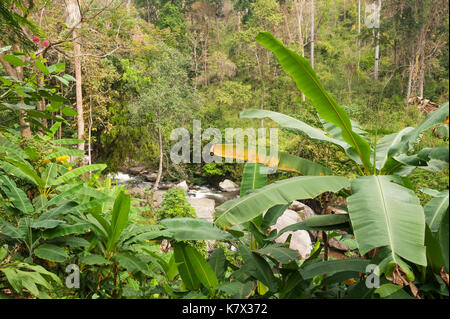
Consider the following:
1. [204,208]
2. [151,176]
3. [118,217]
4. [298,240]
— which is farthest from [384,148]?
[151,176]

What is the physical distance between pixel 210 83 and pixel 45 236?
7336 millimetres

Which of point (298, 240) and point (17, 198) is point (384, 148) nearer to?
point (17, 198)

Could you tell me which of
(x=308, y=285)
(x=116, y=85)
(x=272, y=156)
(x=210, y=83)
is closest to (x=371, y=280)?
(x=308, y=285)

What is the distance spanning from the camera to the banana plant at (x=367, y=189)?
1.88 feet

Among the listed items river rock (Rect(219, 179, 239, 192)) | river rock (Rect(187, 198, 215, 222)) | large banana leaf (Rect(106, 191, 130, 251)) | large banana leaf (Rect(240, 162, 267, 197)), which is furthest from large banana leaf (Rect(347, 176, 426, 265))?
river rock (Rect(219, 179, 239, 192))

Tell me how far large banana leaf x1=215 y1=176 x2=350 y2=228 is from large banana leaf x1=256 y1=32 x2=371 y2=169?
0.15 m

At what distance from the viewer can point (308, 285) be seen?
720 mm

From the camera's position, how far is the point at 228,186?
258 inches

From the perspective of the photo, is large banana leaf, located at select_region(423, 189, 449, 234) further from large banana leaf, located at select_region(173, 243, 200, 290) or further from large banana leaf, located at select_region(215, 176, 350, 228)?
large banana leaf, located at select_region(173, 243, 200, 290)

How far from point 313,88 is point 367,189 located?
0.35 m

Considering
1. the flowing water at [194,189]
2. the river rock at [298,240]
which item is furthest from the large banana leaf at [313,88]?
the flowing water at [194,189]

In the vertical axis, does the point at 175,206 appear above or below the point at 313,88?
below

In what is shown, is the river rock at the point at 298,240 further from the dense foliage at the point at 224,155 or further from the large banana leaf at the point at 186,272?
the large banana leaf at the point at 186,272

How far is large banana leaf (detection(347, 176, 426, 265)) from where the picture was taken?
1.85 ft
